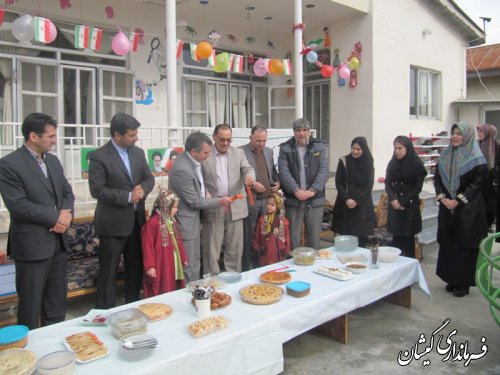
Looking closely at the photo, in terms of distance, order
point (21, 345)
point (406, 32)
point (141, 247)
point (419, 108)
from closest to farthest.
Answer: point (21, 345)
point (141, 247)
point (406, 32)
point (419, 108)

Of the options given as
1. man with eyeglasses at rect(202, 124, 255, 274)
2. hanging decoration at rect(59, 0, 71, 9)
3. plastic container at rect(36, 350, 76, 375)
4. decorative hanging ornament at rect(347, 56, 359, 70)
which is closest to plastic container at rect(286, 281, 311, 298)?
man with eyeglasses at rect(202, 124, 255, 274)

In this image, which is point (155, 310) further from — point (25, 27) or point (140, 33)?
point (140, 33)

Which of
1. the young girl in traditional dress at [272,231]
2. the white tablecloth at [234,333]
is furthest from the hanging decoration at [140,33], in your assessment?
the white tablecloth at [234,333]

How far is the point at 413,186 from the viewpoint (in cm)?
464

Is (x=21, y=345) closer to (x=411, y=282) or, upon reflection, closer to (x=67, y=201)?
(x=67, y=201)

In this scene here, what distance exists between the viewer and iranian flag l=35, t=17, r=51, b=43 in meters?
4.86

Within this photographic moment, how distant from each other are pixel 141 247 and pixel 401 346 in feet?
7.31

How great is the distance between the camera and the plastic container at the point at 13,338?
6.59 feet

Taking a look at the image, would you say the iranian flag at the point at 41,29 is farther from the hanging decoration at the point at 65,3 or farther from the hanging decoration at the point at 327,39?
the hanging decoration at the point at 327,39

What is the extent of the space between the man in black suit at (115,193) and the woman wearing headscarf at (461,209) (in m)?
2.97

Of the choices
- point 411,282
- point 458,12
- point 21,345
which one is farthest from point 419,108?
point 21,345

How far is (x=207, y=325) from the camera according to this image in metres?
2.26

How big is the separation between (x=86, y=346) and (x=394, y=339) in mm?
2356

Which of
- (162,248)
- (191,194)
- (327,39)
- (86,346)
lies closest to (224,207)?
(191,194)
